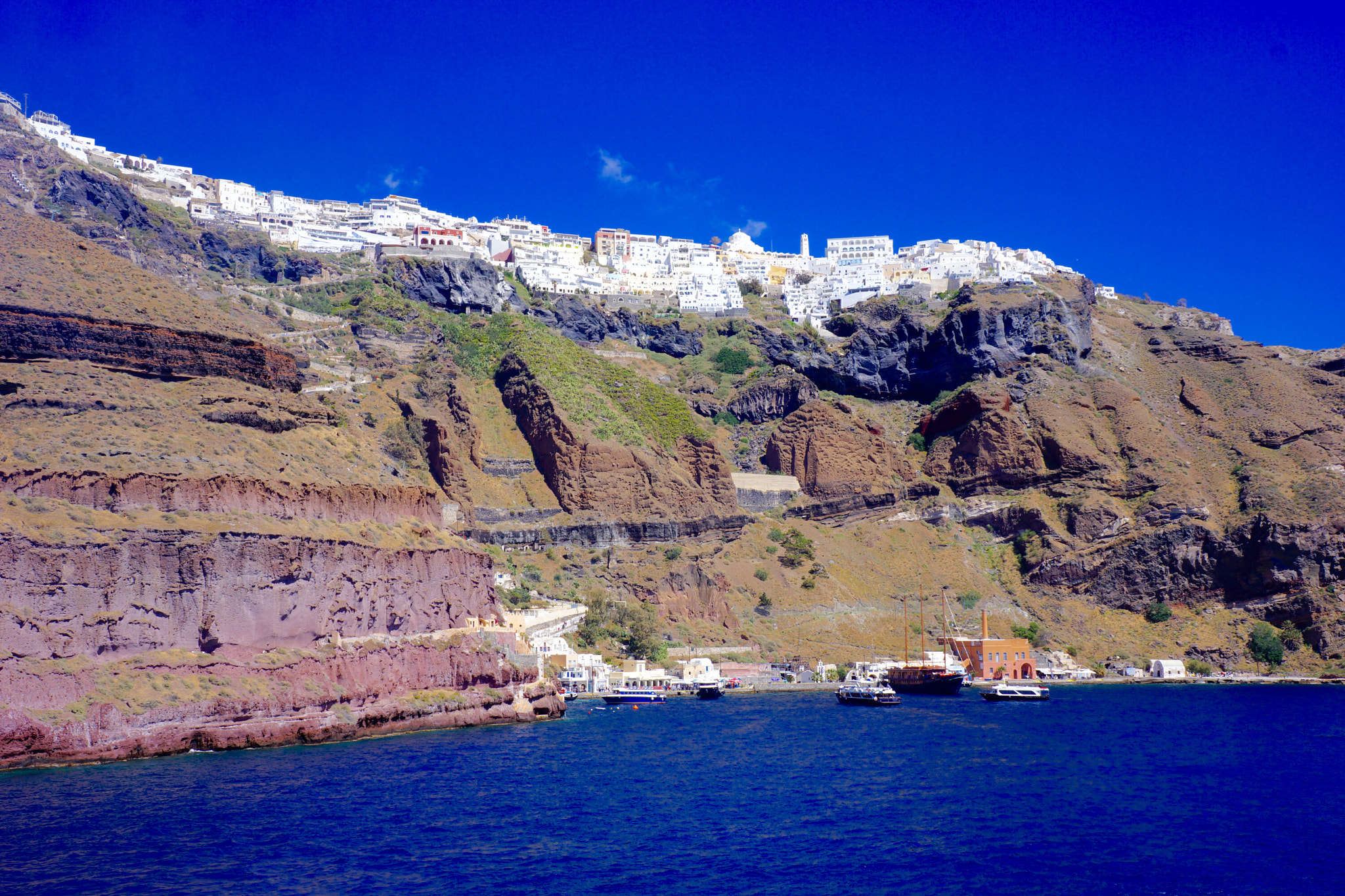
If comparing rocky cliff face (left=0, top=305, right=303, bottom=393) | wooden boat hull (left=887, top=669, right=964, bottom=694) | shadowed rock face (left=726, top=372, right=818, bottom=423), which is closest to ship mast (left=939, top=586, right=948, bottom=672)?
wooden boat hull (left=887, top=669, right=964, bottom=694)

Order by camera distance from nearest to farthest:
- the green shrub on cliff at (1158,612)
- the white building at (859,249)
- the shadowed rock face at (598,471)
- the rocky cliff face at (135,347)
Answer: the rocky cliff face at (135,347)
the shadowed rock face at (598,471)
the green shrub on cliff at (1158,612)
the white building at (859,249)

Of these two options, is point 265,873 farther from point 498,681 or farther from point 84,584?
point 498,681

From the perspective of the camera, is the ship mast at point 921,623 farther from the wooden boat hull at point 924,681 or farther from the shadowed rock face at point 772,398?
the shadowed rock face at point 772,398

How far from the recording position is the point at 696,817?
40.8 meters

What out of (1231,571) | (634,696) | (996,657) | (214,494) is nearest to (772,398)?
(996,657)

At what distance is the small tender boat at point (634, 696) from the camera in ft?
277

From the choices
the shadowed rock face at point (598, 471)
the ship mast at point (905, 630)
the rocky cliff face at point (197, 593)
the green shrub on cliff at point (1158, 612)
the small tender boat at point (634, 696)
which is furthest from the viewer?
the green shrub on cliff at point (1158, 612)

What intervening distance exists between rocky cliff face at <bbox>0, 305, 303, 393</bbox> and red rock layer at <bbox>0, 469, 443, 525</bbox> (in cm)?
976

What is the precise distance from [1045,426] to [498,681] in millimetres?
74487

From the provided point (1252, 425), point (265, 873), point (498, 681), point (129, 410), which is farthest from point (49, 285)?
point (1252, 425)

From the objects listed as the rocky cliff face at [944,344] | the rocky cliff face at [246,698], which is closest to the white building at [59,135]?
the rocky cliff face at [944,344]

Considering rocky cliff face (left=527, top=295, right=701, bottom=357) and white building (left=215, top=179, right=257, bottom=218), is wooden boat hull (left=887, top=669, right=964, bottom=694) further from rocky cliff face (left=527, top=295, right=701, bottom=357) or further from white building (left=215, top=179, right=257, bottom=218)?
white building (left=215, top=179, right=257, bottom=218)

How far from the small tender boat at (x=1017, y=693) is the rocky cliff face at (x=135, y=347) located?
57.4 m

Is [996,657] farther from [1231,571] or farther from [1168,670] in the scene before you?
[1231,571]
